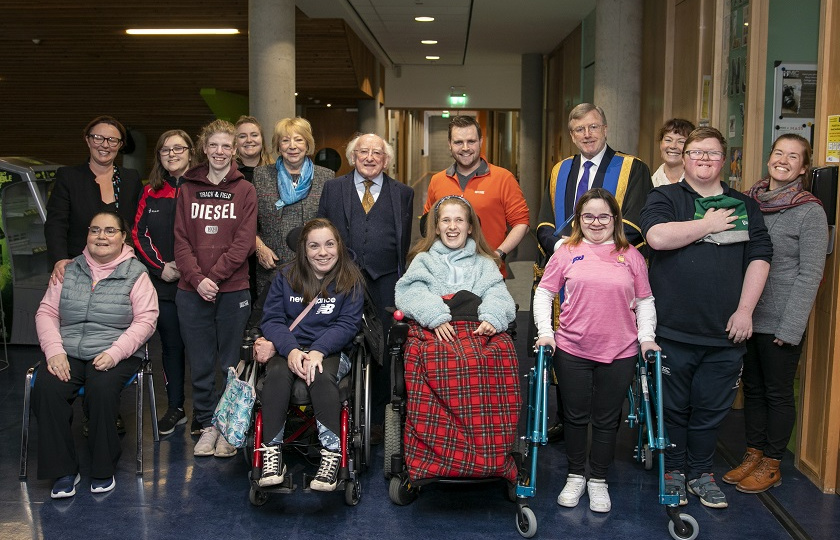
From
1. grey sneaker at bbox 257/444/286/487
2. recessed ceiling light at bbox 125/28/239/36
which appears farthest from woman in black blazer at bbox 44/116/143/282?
recessed ceiling light at bbox 125/28/239/36

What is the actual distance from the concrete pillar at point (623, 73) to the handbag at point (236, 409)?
4590mm

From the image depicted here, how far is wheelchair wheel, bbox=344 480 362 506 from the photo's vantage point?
344cm

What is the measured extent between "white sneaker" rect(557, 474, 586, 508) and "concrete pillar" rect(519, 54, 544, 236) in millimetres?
11600

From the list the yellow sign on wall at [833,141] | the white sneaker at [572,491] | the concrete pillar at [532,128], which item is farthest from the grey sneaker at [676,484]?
the concrete pillar at [532,128]

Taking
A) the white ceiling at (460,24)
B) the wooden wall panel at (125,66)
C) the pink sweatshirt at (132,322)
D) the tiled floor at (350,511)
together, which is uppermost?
the white ceiling at (460,24)

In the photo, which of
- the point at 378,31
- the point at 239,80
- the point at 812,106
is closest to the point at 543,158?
the point at 378,31

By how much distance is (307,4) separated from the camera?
9961mm

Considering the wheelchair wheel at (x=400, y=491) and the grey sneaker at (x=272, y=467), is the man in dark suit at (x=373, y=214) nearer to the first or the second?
the wheelchair wheel at (x=400, y=491)

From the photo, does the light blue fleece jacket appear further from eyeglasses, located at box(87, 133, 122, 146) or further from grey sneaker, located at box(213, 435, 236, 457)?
eyeglasses, located at box(87, 133, 122, 146)

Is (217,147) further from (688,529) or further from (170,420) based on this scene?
(688,529)

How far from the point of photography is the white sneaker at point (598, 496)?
343 centimetres

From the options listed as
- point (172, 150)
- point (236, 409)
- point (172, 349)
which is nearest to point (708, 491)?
point (236, 409)

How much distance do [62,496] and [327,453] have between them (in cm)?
117

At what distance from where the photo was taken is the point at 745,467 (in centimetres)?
375
